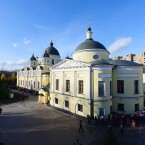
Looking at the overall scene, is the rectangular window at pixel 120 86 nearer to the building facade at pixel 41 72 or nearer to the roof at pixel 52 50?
the building facade at pixel 41 72

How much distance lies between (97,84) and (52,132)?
32.1ft

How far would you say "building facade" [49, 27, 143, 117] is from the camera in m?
27.4

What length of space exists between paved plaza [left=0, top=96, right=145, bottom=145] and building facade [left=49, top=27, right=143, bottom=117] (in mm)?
3291

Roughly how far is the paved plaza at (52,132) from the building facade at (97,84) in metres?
3.29

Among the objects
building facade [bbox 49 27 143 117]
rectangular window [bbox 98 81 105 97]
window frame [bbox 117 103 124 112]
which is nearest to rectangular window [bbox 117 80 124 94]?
building facade [bbox 49 27 143 117]

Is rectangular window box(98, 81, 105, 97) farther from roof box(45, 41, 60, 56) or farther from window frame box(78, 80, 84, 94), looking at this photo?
roof box(45, 41, 60, 56)

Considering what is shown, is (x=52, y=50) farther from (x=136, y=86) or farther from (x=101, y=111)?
(x=101, y=111)

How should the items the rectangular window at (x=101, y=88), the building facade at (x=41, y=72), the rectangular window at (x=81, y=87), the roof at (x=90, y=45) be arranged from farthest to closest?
1. the building facade at (x=41, y=72)
2. the roof at (x=90, y=45)
3. the rectangular window at (x=81, y=87)
4. the rectangular window at (x=101, y=88)

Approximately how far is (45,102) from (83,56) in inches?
573

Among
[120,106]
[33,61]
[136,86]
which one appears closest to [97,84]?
[120,106]

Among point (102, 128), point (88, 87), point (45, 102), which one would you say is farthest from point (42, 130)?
point (45, 102)

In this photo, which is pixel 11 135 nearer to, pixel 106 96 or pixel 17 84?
pixel 106 96

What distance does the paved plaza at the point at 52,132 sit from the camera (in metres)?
18.5

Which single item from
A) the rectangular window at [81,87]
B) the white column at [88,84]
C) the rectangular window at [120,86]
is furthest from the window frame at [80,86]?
the rectangular window at [120,86]
